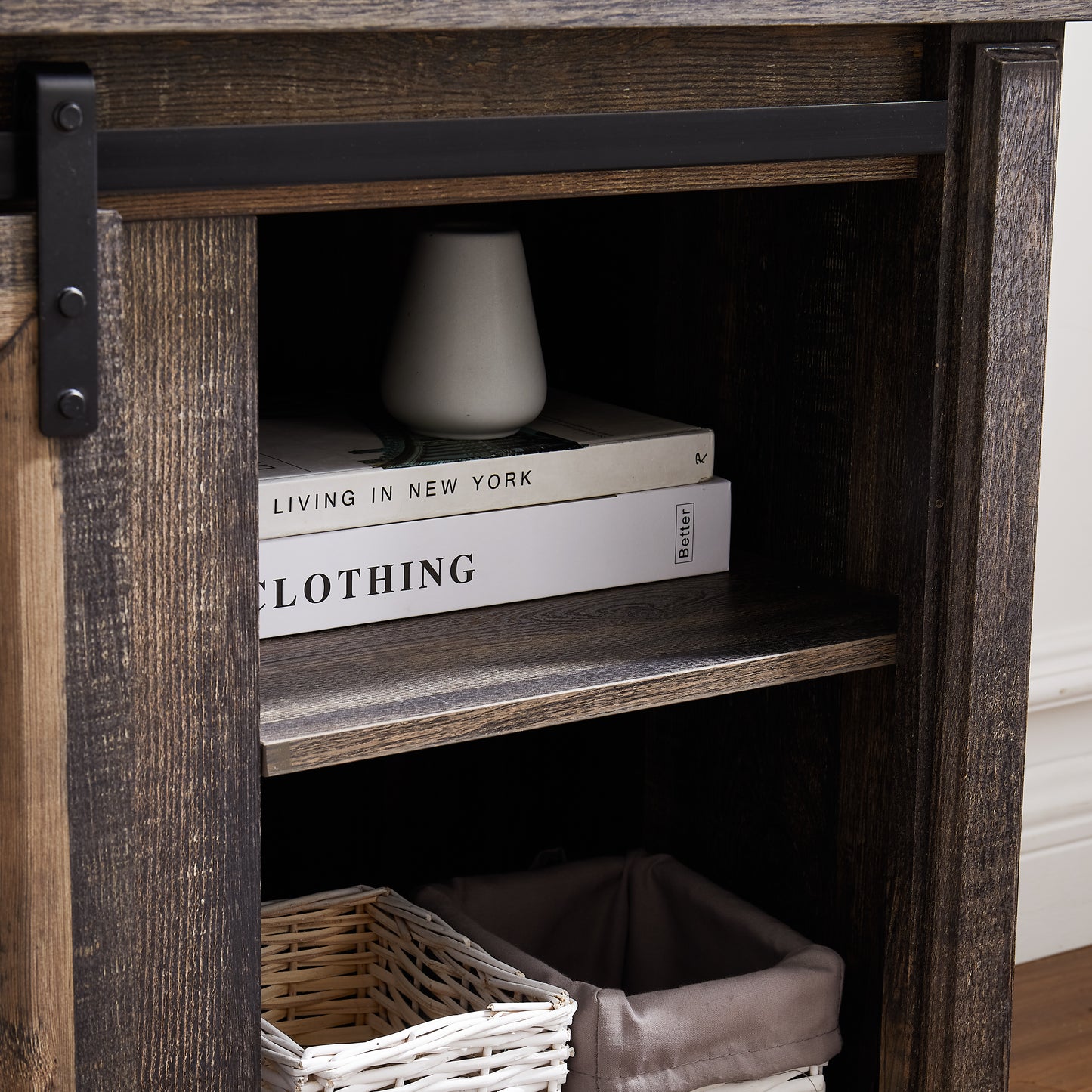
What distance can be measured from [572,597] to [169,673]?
0.95 feet

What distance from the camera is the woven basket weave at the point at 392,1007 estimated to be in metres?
0.77

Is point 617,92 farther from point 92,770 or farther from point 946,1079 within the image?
point 946,1079

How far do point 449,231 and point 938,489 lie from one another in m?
0.29

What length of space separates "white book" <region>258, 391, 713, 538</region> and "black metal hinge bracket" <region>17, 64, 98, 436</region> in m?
0.20

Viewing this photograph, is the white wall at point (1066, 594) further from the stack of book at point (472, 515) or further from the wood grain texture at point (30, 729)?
the wood grain texture at point (30, 729)

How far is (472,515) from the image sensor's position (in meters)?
0.85

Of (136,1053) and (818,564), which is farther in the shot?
(818,564)

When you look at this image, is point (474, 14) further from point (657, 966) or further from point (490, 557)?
point (657, 966)

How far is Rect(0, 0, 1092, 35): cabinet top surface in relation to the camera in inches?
21.7

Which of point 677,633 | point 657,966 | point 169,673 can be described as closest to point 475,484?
point 677,633

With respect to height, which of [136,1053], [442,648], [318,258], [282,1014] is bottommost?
[282,1014]

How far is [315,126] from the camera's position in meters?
0.63

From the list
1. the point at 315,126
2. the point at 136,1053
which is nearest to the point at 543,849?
the point at 136,1053

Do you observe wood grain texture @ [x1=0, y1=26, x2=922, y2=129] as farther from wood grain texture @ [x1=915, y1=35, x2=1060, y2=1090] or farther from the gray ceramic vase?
the gray ceramic vase
